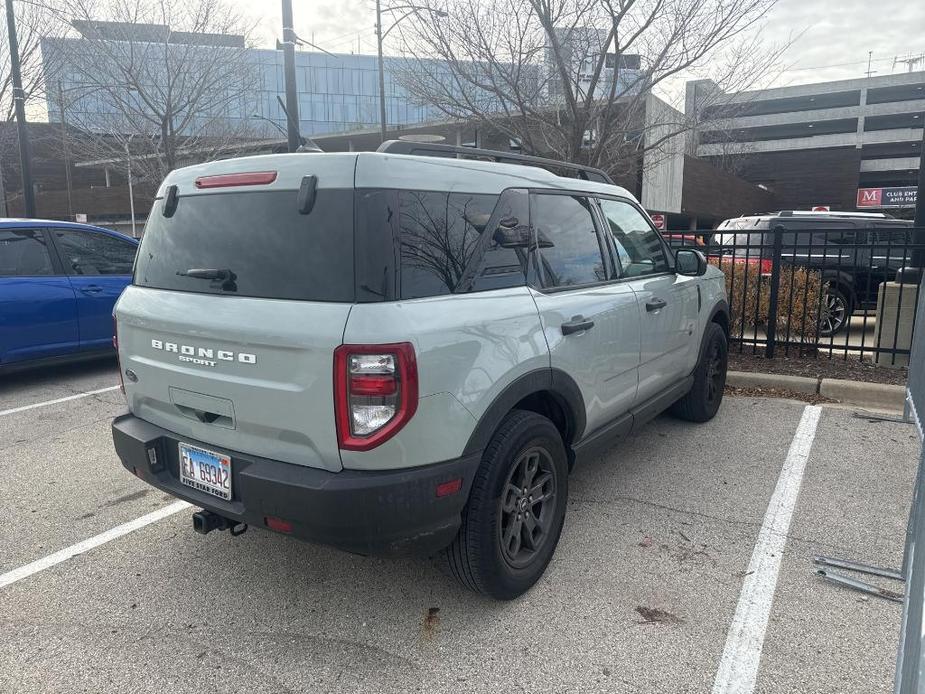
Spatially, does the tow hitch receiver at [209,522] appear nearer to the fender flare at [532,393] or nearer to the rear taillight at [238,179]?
the fender flare at [532,393]

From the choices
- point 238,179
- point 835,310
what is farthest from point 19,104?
point 835,310

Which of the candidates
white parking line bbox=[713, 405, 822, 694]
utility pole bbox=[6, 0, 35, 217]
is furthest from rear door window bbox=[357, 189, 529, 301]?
utility pole bbox=[6, 0, 35, 217]

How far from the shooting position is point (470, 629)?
2.80 metres

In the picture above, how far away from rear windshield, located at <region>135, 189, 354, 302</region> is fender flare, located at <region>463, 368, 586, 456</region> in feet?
2.41

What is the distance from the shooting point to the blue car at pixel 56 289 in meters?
6.53

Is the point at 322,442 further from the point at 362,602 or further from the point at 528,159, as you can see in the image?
the point at 528,159

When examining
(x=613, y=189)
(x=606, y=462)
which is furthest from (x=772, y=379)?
(x=613, y=189)

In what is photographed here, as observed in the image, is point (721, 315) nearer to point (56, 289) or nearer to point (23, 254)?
point (56, 289)

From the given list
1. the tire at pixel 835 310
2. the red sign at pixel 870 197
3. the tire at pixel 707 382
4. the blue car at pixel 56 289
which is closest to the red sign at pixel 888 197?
the red sign at pixel 870 197

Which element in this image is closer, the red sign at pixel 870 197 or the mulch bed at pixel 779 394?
the mulch bed at pixel 779 394

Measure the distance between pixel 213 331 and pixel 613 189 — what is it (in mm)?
2678

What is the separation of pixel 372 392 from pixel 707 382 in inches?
147

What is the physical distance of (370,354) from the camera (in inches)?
91.9

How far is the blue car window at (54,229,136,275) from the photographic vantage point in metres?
7.08
